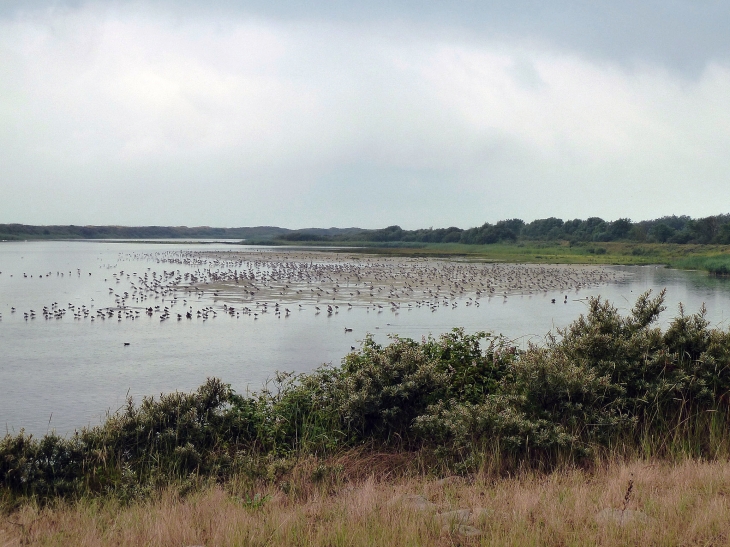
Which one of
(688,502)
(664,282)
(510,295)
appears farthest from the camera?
(664,282)

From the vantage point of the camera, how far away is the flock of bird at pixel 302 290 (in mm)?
21359

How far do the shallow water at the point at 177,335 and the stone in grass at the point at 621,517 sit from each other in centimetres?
545

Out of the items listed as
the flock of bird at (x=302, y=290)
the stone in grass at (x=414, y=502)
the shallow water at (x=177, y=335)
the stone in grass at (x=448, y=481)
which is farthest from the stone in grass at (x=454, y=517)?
the flock of bird at (x=302, y=290)

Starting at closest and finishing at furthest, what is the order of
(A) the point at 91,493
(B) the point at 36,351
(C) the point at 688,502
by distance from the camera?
(C) the point at 688,502 < (A) the point at 91,493 < (B) the point at 36,351

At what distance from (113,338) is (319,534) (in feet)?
43.9

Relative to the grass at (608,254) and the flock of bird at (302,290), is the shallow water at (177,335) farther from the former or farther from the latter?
the grass at (608,254)

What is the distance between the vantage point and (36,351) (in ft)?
48.0

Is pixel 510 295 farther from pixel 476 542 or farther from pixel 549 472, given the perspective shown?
pixel 476 542

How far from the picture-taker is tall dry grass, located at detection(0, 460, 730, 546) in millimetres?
4438

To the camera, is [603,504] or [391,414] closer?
[603,504]

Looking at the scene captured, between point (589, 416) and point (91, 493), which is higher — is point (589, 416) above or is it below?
above

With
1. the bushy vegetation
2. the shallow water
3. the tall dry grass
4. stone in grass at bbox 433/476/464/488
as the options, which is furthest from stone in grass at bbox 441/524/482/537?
the shallow water

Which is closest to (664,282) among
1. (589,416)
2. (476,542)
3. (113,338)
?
(113,338)

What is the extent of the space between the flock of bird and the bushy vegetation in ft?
42.6
